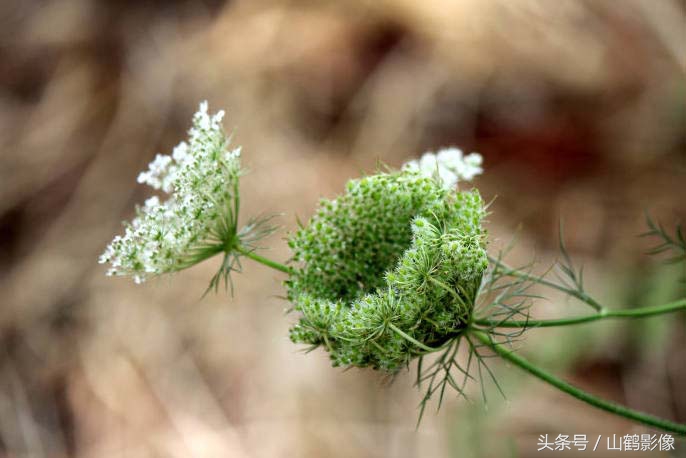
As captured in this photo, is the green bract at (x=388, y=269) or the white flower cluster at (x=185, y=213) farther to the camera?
the white flower cluster at (x=185, y=213)

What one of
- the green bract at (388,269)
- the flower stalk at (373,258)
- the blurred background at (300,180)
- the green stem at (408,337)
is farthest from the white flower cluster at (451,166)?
the blurred background at (300,180)

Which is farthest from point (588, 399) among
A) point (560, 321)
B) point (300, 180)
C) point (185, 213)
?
point (300, 180)

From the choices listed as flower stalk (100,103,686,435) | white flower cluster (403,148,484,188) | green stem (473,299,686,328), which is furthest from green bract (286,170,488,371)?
white flower cluster (403,148,484,188)

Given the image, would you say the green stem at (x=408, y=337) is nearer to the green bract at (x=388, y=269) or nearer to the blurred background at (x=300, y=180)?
the green bract at (x=388, y=269)

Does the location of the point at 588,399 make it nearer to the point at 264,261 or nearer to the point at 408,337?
the point at 408,337

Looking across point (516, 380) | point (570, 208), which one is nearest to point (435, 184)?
point (516, 380)
